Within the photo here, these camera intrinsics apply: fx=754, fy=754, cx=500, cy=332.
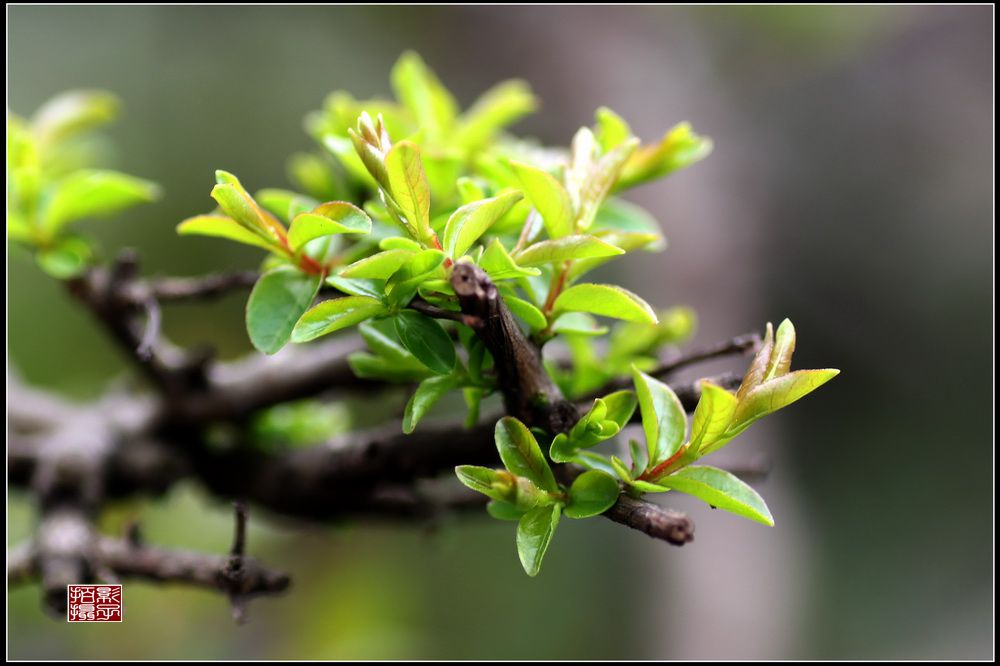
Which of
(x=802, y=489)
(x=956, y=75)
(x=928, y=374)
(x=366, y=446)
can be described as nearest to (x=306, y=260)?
(x=366, y=446)

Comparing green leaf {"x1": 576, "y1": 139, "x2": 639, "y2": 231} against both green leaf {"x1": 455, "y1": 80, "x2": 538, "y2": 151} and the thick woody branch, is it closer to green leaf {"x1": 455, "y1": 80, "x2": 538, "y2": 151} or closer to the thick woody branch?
the thick woody branch

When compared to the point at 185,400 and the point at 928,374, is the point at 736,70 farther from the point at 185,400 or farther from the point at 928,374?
the point at 185,400

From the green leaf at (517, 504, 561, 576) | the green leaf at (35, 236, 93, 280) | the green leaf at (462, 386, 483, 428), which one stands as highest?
the green leaf at (35, 236, 93, 280)

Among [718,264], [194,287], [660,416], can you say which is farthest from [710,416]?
[718,264]

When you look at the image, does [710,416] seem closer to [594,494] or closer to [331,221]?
[594,494]

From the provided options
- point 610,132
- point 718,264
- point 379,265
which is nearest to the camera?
point 379,265

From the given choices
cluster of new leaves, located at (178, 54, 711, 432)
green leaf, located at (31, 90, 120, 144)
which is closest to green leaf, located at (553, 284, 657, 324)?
cluster of new leaves, located at (178, 54, 711, 432)
